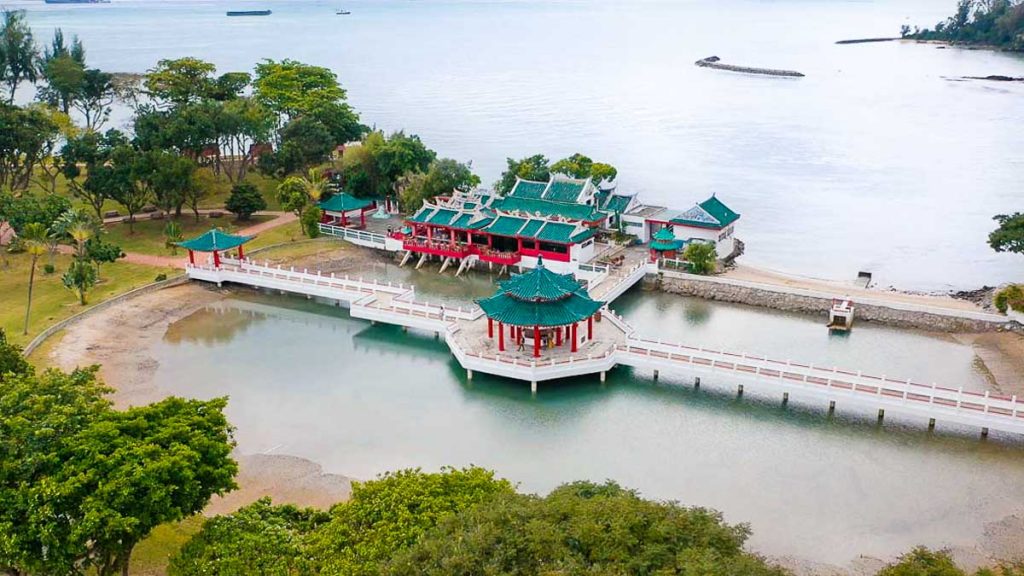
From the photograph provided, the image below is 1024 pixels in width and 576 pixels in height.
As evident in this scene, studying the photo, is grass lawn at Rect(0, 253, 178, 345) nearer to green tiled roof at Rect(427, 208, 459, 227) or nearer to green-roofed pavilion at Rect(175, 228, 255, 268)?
green-roofed pavilion at Rect(175, 228, 255, 268)

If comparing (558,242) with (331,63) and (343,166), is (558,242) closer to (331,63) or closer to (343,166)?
(343,166)

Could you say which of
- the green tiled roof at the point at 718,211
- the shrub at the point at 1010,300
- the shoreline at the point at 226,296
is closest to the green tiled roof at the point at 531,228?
the green tiled roof at the point at 718,211

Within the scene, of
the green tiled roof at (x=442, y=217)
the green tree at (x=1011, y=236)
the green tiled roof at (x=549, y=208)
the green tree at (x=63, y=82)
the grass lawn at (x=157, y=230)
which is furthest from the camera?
the green tree at (x=63, y=82)

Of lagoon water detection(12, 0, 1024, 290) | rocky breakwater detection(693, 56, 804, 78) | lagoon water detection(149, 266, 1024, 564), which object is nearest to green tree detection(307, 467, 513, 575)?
lagoon water detection(149, 266, 1024, 564)

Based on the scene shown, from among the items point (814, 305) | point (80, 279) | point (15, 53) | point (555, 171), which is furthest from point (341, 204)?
point (15, 53)

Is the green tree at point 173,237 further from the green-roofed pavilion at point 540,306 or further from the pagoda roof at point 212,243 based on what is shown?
the green-roofed pavilion at point 540,306
